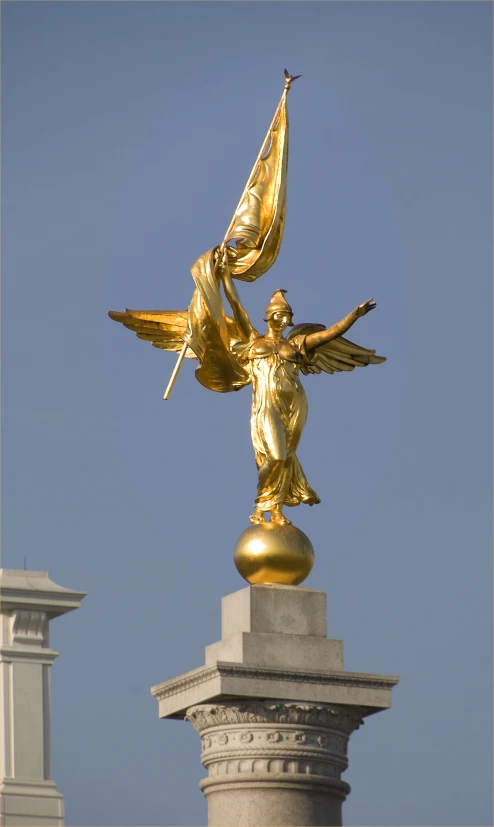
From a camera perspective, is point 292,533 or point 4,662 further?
point 4,662

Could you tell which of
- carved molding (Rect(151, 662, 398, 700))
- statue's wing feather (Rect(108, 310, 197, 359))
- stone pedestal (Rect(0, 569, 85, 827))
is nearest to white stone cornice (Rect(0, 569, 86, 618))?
stone pedestal (Rect(0, 569, 85, 827))

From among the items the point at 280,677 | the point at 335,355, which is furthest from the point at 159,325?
the point at 280,677

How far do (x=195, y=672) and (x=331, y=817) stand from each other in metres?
2.16

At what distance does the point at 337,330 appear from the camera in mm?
28828

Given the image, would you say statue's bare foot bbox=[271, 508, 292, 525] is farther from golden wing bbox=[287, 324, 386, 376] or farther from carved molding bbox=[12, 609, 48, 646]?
carved molding bbox=[12, 609, 48, 646]

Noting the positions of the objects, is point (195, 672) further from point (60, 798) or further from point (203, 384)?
point (60, 798)

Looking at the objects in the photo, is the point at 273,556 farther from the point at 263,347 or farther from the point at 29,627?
the point at 29,627

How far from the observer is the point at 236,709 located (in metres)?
27.3

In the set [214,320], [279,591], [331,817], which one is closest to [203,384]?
[214,320]

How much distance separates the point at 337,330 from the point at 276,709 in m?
4.48

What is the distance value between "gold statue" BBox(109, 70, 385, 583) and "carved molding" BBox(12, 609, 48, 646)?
302 inches

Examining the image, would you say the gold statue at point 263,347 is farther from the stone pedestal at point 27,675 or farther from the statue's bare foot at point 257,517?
the stone pedestal at point 27,675

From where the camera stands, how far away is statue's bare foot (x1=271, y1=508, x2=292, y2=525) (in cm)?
2844

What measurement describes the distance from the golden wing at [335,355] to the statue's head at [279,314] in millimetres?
130
